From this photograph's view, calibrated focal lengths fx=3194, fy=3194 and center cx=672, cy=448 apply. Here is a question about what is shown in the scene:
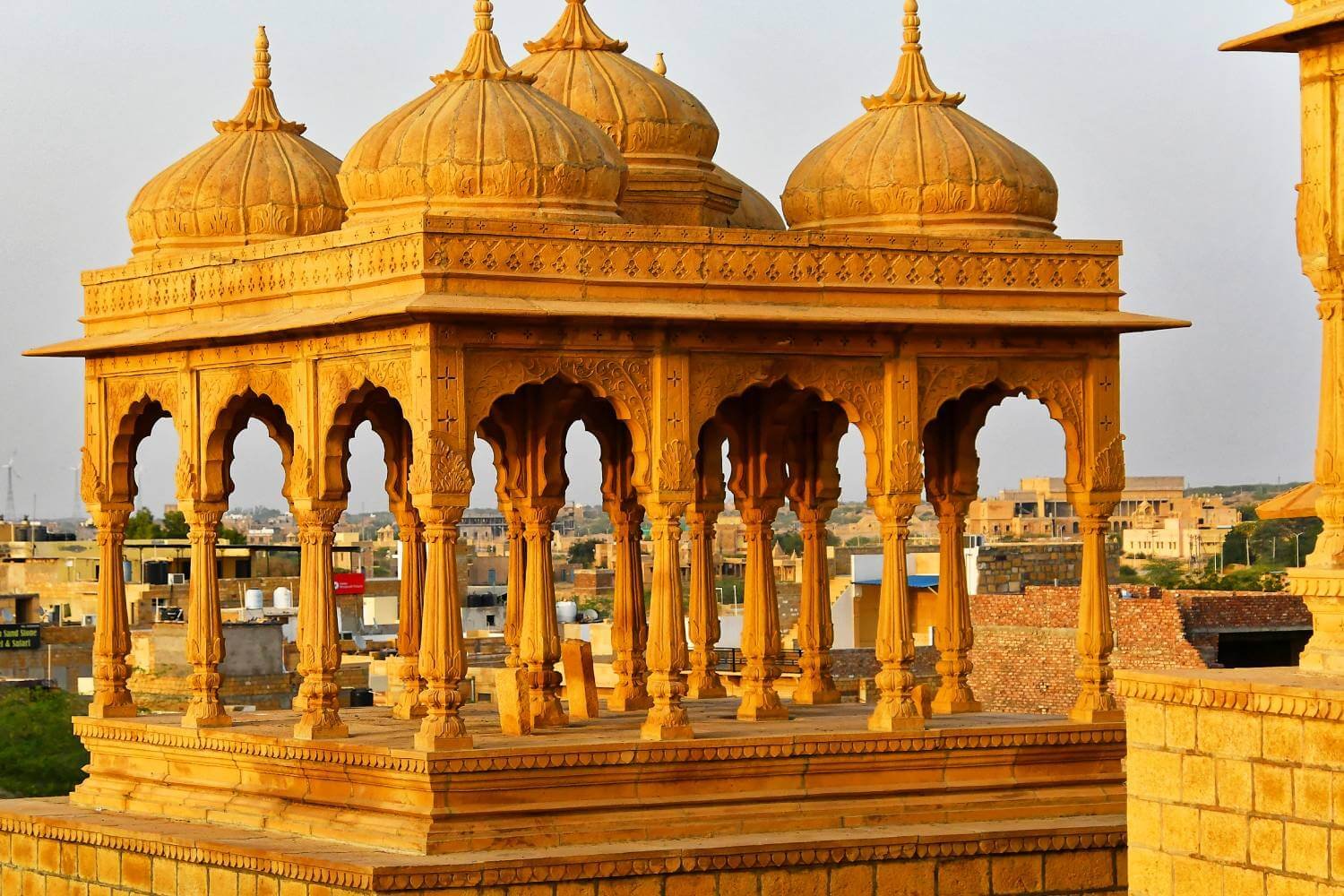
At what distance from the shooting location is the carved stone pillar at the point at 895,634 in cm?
1967

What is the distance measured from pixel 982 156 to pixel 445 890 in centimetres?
634

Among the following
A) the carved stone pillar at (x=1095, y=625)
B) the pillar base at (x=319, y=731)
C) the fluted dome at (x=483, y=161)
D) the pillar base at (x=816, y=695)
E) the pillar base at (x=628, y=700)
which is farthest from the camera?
the pillar base at (x=816, y=695)

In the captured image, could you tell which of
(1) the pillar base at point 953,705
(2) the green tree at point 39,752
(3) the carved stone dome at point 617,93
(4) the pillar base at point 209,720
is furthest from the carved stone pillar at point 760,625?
(2) the green tree at point 39,752

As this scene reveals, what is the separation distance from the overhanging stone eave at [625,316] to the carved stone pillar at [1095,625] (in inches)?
48.5

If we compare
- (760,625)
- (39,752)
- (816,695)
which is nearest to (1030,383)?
(760,625)

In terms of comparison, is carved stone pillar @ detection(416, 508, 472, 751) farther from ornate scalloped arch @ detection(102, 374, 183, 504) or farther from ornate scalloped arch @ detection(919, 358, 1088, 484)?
ornate scalloped arch @ detection(102, 374, 183, 504)

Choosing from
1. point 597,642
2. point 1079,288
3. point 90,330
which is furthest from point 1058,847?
point 597,642

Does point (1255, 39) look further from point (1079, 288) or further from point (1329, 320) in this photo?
point (1079, 288)

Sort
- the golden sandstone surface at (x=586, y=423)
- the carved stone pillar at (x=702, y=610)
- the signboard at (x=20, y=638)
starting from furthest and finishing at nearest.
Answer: the signboard at (x=20, y=638) < the carved stone pillar at (x=702, y=610) < the golden sandstone surface at (x=586, y=423)

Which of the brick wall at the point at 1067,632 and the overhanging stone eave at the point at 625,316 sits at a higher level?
the overhanging stone eave at the point at 625,316

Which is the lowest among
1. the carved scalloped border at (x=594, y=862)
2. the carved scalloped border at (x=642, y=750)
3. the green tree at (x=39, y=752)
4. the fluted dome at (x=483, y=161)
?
the green tree at (x=39, y=752)

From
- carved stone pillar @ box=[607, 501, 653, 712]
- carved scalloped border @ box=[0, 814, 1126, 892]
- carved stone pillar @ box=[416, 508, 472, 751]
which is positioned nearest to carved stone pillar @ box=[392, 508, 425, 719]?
carved stone pillar @ box=[607, 501, 653, 712]

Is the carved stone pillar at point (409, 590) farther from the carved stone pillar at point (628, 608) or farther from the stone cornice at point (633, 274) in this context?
the stone cornice at point (633, 274)

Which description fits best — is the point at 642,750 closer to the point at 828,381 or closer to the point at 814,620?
the point at 828,381
